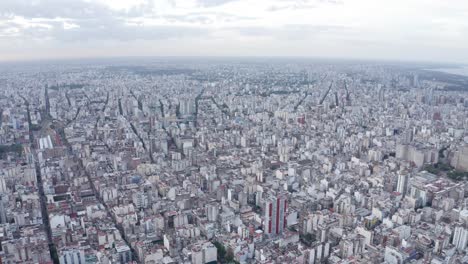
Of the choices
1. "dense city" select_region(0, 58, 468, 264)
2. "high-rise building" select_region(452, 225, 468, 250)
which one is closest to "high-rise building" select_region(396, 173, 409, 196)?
"dense city" select_region(0, 58, 468, 264)

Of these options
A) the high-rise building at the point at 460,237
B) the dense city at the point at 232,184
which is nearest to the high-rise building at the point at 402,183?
the dense city at the point at 232,184

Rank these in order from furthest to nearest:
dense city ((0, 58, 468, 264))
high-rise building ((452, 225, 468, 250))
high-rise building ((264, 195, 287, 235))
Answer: high-rise building ((264, 195, 287, 235)), high-rise building ((452, 225, 468, 250)), dense city ((0, 58, 468, 264))

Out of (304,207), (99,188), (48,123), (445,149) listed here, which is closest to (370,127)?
(445,149)

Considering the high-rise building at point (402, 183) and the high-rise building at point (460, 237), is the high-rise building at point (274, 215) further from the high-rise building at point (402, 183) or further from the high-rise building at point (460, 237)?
the high-rise building at point (402, 183)

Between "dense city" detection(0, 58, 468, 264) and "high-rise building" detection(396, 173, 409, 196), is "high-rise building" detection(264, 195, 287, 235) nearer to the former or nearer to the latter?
"dense city" detection(0, 58, 468, 264)

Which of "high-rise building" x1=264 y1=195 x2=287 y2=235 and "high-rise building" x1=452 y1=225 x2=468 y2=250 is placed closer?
"high-rise building" x1=452 y1=225 x2=468 y2=250

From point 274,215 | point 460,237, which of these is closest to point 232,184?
point 274,215

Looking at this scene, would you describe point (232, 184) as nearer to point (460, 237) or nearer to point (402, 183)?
point (402, 183)
